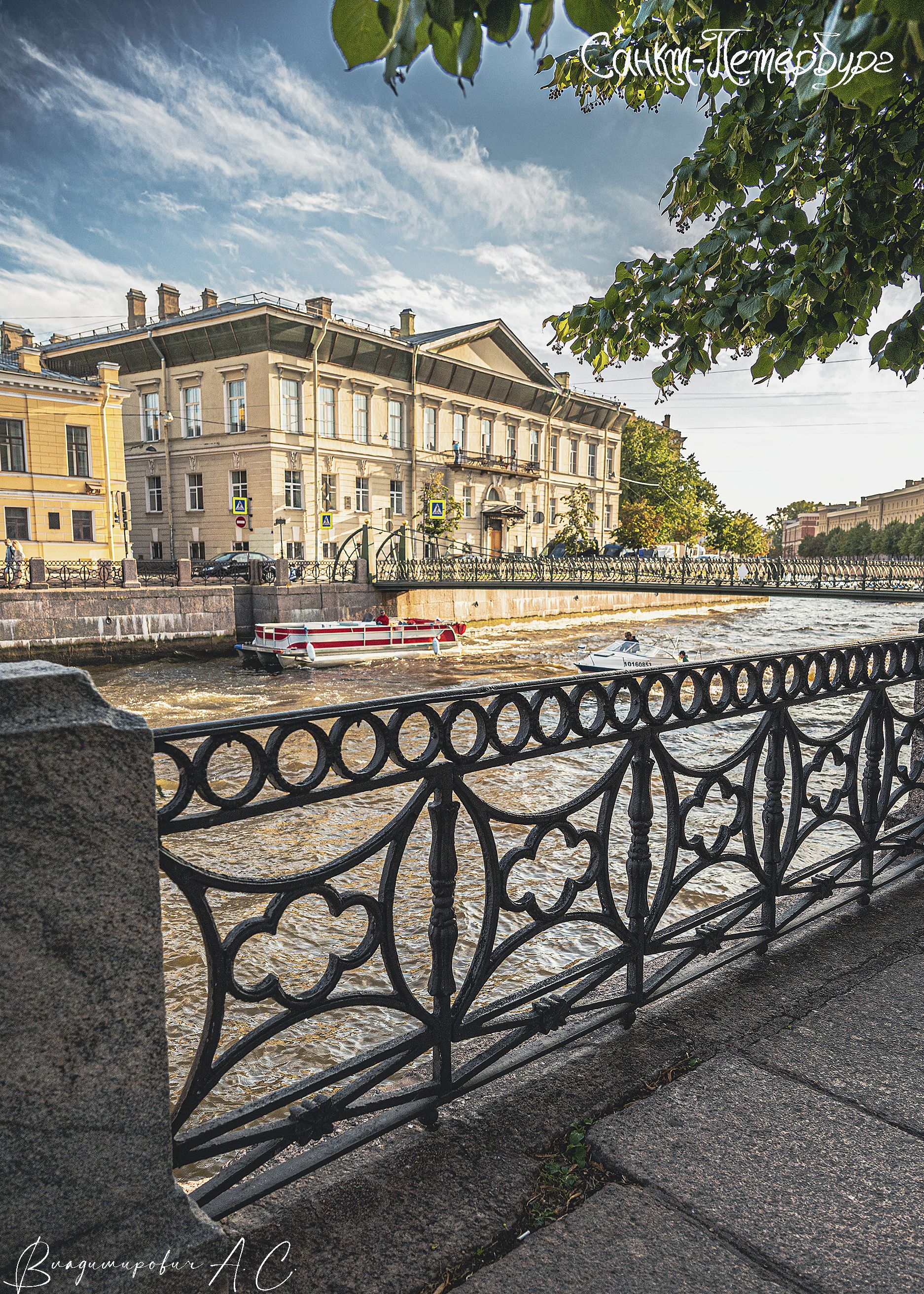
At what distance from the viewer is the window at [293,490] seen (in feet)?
116

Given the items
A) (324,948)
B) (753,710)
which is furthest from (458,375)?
(753,710)

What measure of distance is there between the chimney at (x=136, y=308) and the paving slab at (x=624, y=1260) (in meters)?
43.8

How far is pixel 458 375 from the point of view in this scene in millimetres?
42281

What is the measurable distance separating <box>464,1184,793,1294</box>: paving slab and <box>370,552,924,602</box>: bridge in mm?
19894

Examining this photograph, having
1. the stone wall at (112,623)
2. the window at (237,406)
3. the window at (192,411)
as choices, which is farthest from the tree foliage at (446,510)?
the stone wall at (112,623)

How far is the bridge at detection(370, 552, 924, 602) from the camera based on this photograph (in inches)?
856

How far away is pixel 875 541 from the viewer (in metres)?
106

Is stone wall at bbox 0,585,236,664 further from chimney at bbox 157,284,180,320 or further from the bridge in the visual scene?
chimney at bbox 157,284,180,320

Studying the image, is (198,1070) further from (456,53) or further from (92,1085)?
(456,53)

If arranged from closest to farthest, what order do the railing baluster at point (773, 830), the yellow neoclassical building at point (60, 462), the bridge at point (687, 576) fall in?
the railing baluster at point (773, 830) < the bridge at point (687, 576) < the yellow neoclassical building at point (60, 462)

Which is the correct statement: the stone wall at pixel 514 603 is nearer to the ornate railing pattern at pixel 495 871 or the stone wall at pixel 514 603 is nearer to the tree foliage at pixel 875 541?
the ornate railing pattern at pixel 495 871

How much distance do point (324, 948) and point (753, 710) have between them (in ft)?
15.9

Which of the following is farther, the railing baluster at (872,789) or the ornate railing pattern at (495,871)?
the railing baluster at (872,789)

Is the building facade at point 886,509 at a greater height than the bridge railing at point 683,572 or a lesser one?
greater
